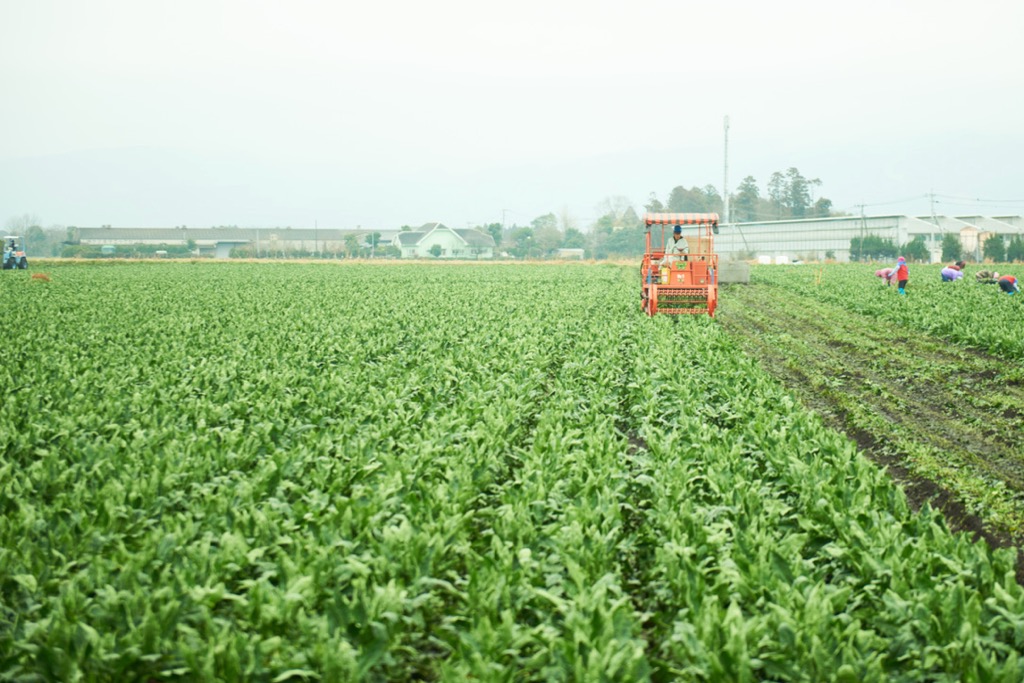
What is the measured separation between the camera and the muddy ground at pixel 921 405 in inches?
291

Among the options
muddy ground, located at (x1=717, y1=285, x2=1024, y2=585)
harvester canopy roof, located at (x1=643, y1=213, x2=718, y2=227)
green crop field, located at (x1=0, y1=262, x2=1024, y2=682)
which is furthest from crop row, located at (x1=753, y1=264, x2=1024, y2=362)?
harvester canopy roof, located at (x1=643, y1=213, x2=718, y2=227)

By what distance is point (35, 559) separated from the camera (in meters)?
5.01

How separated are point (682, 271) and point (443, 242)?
4187 inches

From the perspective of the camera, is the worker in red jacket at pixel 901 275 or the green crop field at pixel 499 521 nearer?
the green crop field at pixel 499 521

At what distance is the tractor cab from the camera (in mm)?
19609

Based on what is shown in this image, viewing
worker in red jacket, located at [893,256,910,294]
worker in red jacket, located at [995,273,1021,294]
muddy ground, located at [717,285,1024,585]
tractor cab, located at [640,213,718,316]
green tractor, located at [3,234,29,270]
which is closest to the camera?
muddy ground, located at [717,285,1024,585]

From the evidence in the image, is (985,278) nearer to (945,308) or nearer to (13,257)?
(945,308)

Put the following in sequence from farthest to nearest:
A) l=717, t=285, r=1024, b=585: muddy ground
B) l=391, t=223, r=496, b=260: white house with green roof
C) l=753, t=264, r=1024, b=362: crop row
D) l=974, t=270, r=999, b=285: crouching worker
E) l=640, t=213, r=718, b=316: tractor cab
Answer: l=391, t=223, r=496, b=260: white house with green roof
l=974, t=270, r=999, b=285: crouching worker
l=640, t=213, r=718, b=316: tractor cab
l=753, t=264, r=1024, b=362: crop row
l=717, t=285, r=1024, b=585: muddy ground

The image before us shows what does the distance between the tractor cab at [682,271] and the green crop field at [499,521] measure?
6494 mm

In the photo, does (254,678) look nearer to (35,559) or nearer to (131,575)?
(131,575)

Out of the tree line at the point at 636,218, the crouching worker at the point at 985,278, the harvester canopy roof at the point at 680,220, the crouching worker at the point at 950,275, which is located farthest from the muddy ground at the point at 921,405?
the tree line at the point at 636,218

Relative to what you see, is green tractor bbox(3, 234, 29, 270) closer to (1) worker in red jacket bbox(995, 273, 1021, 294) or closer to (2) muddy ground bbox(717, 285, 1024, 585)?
(2) muddy ground bbox(717, 285, 1024, 585)

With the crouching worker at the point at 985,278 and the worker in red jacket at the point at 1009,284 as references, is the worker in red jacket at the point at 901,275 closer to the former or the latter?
the worker in red jacket at the point at 1009,284

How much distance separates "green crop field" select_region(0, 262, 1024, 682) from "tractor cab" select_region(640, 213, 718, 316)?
6.49 meters
